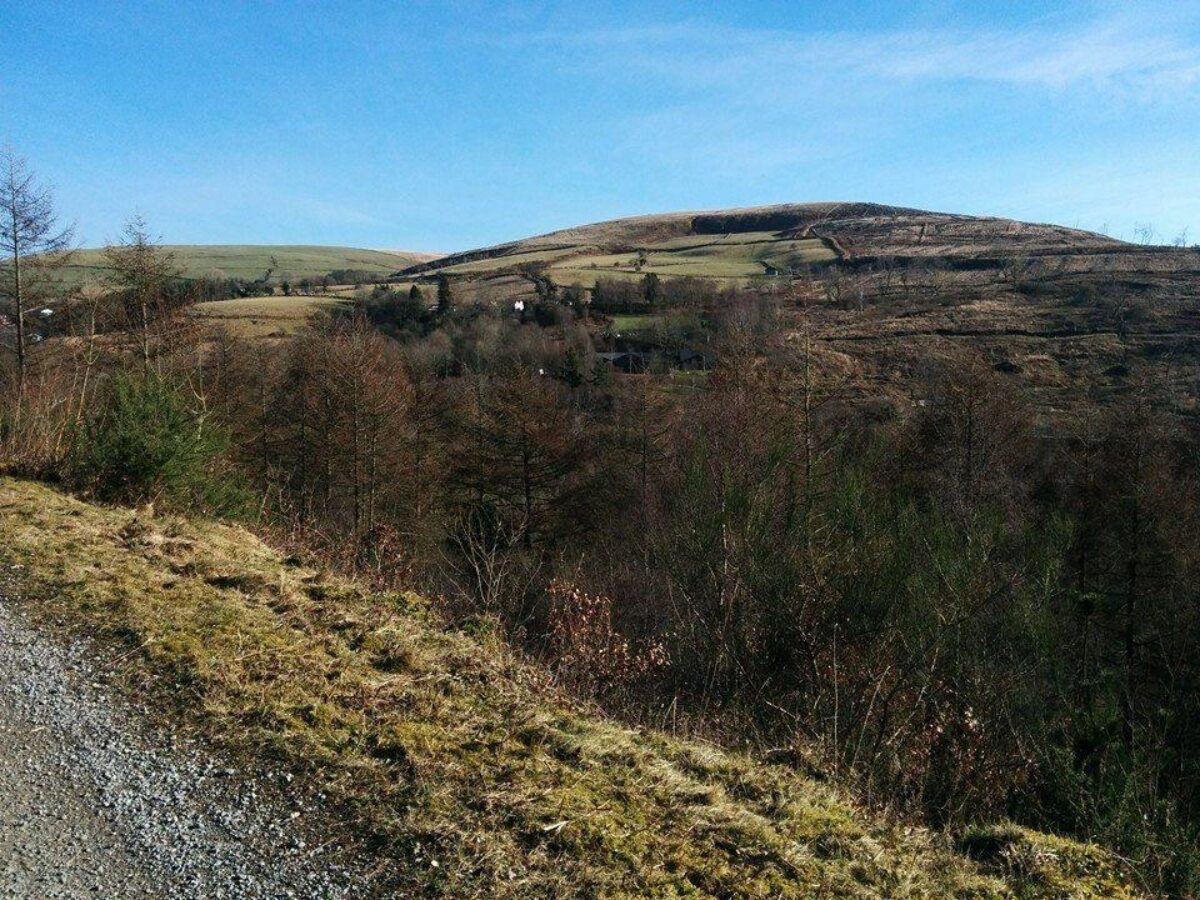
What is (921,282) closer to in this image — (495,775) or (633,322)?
(633,322)

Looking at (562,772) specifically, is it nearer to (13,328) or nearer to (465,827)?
(465,827)

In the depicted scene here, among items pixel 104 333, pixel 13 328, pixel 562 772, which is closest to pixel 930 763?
pixel 562 772

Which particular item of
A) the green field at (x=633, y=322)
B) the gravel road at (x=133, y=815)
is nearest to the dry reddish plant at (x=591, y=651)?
the gravel road at (x=133, y=815)

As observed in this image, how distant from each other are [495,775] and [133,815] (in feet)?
4.96

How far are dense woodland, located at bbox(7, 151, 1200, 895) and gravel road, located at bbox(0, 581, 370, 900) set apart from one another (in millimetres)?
2700

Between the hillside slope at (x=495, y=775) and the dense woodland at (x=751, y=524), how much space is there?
820mm

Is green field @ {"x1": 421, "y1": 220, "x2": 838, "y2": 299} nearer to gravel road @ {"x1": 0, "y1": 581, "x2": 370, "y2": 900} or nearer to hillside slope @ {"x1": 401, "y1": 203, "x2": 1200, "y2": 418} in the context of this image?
hillside slope @ {"x1": 401, "y1": 203, "x2": 1200, "y2": 418}

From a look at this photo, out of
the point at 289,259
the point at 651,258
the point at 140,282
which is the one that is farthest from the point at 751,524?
the point at 289,259

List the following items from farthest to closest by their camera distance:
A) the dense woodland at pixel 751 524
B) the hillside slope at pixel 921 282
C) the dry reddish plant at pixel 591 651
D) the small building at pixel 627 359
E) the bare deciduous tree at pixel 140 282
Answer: the small building at pixel 627 359 < the hillside slope at pixel 921 282 < the bare deciduous tree at pixel 140 282 < the dense woodland at pixel 751 524 < the dry reddish plant at pixel 591 651

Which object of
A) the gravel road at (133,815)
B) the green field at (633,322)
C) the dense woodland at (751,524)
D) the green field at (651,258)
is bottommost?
the dense woodland at (751,524)

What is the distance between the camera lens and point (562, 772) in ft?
13.6

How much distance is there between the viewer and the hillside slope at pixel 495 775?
3.49 m

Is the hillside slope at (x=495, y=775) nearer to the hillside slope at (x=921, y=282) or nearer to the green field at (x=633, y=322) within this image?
the hillside slope at (x=921, y=282)

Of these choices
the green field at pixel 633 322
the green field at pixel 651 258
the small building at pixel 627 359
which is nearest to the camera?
the small building at pixel 627 359
